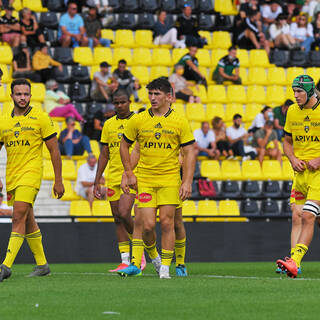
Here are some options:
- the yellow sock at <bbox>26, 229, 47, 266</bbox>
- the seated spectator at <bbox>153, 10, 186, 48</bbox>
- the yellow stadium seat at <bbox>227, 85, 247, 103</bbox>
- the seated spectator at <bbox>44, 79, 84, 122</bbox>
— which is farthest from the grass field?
the seated spectator at <bbox>153, 10, 186, 48</bbox>

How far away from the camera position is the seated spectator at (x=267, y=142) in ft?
69.7

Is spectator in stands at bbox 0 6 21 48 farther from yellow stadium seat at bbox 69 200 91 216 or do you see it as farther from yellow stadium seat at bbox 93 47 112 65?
yellow stadium seat at bbox 69 200 91 216

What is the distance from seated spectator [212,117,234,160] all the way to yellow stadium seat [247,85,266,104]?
→ 106 inches

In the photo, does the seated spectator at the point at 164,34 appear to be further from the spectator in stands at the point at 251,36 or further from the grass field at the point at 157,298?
the grass field at the point at 157,298

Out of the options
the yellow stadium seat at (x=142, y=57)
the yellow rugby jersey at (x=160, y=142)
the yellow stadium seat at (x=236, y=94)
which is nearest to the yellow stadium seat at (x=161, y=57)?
the yellow stadium seat at (x=142, y=57)

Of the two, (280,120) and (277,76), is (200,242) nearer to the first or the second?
(280,120)

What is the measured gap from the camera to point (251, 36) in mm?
25375

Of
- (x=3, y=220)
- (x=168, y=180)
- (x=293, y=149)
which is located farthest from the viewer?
(x=3, y=220)

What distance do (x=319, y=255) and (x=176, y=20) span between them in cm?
1031

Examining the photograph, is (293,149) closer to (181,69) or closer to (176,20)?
(181,69)

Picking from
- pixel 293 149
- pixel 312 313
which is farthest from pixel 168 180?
pixel 312 313

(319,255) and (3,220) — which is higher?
(3,220)

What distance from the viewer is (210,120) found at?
22312 mm

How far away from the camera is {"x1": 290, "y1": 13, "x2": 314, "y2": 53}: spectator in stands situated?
2583 centimetres
